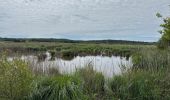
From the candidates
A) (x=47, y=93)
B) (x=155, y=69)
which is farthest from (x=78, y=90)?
(x=155, y=69)

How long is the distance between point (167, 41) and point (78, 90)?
38.1ft

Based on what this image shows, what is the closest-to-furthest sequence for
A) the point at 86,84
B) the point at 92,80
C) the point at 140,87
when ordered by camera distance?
the point at 140,87 → the point at 86,84 → the point at 92,80

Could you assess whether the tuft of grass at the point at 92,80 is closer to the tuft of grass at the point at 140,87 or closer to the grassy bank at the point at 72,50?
the tuft of grass at the point at 140,87

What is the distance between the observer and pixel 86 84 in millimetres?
8523

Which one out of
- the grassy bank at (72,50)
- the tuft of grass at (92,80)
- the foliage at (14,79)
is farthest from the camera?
the grassy bank at (72,50)

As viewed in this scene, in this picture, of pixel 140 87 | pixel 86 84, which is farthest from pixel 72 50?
pixel 140 87

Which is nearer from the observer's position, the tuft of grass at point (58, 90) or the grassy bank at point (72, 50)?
the tuft of grass at point (58, 90)

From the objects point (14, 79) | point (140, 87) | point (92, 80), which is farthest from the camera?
point (92, 80)

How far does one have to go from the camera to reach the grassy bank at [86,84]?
21.7 feet

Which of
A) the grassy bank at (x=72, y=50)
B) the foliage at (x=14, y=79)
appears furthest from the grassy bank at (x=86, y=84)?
the grassy bank at (x=72, y=50)

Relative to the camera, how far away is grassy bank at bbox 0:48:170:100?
21.7 feet

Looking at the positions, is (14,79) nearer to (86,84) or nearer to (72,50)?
(86,84)

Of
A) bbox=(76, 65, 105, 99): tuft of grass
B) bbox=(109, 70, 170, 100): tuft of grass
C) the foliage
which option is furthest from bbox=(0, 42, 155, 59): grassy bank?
bbox=(109, 70, 170, 100): tuft of grass

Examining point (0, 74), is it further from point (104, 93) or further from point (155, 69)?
point (155, 69)
